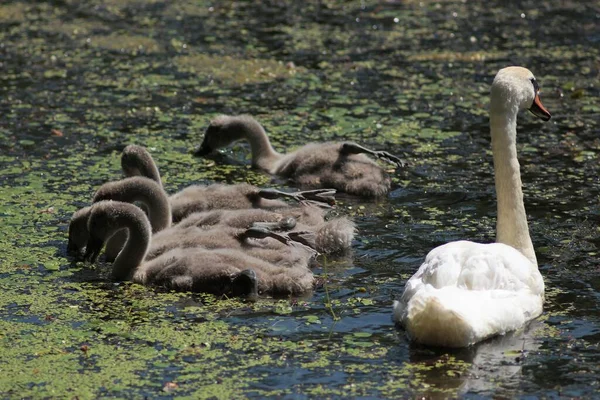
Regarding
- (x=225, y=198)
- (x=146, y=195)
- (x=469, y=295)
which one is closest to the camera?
(x=469, y=295)

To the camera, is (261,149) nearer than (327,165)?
No

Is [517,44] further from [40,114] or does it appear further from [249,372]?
[249,372]

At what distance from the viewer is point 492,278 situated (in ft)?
24.9

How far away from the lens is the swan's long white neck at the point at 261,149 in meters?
12.2

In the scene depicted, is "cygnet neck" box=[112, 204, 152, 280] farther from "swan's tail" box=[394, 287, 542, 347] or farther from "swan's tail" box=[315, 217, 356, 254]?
"swan's tail" box=[394, 287, 542, 347]

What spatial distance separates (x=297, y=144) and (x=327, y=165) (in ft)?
5.06

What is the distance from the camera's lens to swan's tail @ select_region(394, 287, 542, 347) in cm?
714

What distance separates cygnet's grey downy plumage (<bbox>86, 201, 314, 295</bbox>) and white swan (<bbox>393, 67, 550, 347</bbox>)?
1034 mm

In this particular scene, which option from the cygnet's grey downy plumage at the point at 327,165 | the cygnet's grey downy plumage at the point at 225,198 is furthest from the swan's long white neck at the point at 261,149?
the cygnet's grey downy plumage at the point at 225,198

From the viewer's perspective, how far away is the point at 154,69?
15633mm

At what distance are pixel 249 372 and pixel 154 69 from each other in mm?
9176

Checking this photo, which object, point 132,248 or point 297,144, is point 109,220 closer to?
point 132,248

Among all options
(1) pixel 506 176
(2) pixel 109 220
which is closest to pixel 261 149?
(2) pixel 109 220

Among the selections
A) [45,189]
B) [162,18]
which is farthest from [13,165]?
[162,18]
